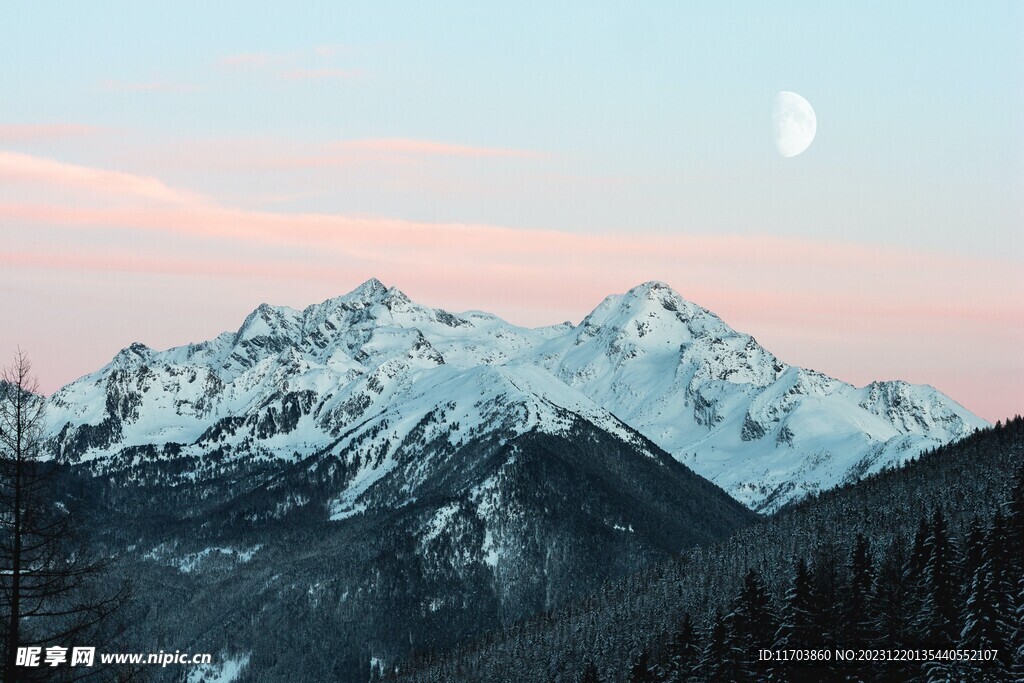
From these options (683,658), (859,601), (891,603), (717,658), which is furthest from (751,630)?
(891,603)

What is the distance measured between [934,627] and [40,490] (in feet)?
423

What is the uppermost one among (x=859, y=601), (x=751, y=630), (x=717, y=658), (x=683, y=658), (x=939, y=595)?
(x=939, y=595)

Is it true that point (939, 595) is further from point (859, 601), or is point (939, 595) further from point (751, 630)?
point (751, 630)

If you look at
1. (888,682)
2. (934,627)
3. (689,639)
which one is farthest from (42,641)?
(689,639)

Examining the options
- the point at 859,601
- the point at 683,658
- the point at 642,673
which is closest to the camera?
the point at 859,601

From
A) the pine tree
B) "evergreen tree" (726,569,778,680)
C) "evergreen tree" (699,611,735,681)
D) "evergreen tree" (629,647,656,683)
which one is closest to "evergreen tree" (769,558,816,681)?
"evergreen tree" (726,569,778,680)

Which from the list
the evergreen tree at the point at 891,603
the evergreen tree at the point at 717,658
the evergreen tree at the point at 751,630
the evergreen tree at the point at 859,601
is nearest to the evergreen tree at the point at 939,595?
the evergreen tree at the point at 891,603

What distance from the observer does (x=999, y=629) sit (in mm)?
142000

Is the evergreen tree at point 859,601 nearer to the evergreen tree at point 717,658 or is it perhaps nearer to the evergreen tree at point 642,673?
the evergreen tree at point 717,658

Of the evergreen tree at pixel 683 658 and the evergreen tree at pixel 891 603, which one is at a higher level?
the evergreen tree at pixel 891 603

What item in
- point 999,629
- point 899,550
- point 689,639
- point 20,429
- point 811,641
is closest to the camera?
point 20,429

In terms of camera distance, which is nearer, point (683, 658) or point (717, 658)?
point (717, 658)

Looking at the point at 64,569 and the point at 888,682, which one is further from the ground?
the point at 64,569

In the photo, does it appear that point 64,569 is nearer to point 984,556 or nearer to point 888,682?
point 888,682
